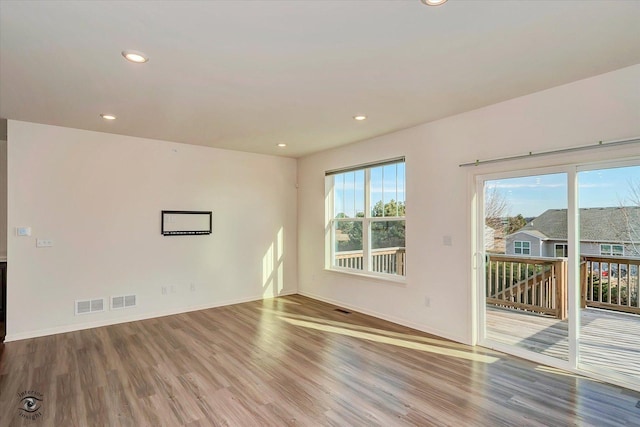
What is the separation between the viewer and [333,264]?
594cm

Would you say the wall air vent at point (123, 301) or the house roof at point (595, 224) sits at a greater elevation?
the house roof at point (595, 224)

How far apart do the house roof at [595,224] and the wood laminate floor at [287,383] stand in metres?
1.26

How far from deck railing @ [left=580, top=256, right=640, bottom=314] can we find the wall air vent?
5.45 meters

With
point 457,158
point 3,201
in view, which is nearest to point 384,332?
point 457,158

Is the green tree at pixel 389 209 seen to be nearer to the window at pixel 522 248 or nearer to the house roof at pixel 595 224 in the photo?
the window at pixel 522 248

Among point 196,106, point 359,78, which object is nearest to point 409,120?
point 359,78

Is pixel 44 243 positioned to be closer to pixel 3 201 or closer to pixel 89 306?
pixel 89 306

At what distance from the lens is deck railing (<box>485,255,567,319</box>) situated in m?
3.32

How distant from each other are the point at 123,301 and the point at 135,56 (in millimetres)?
3608

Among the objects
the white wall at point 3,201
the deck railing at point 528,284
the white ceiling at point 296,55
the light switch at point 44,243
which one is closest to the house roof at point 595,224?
the deck railing at point 528,284

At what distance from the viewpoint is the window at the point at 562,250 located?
320 centimetres

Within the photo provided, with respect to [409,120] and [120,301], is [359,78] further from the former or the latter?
[120,301]

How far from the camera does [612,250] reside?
299cm

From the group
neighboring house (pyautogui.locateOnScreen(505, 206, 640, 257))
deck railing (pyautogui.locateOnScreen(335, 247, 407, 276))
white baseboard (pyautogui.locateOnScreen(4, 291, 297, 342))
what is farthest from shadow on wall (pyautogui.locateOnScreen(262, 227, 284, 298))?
neighboring house (pyautogui.locateOnScreen(505, 206, 640, 257))
